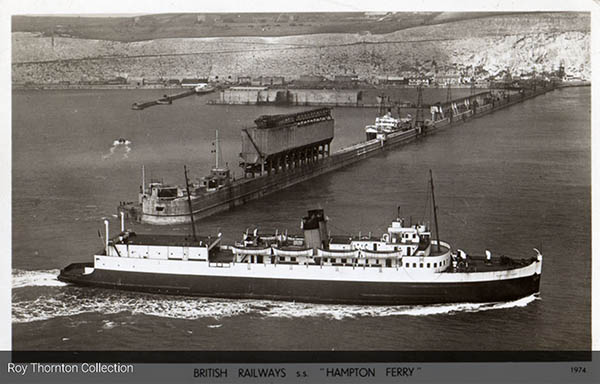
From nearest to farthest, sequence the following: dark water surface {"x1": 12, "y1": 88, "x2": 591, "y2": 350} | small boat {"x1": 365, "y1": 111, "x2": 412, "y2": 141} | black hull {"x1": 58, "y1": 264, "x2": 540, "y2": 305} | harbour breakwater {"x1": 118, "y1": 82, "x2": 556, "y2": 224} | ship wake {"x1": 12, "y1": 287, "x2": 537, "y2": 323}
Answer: dark water surface {"x1": 12, "y1": 88, "x2": 591, "y2": 350} < ship wake {"x1": 12, "y1": 287, "x2": 537, "y2": 323} < black hull {"x1": 58, "y1": 264, "x2": 540, "y2": 305} < harbour breakwater {"x1": 118, "y1": 82, "x2": 556, "y2": 224} < small boat {"x1": 365, "y1": 111, "x2": 412, "y2": 141}

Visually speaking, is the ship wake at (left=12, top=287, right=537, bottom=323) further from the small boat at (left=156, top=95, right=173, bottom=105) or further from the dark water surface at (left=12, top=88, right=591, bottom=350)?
the small boat at (left=156, top=95, right=173, bottom=105)

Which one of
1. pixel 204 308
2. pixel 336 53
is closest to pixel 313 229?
pixel 204 308

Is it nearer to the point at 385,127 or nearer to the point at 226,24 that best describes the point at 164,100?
the point at 226,24

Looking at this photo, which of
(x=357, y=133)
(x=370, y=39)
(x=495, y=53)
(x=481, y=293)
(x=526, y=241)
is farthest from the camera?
(x=357, y=133)

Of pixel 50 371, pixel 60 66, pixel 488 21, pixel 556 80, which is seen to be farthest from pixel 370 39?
pixel 50 371

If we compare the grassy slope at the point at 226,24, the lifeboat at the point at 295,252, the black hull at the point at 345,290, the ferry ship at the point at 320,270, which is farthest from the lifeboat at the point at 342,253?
the grassy slope at the point at 226,24

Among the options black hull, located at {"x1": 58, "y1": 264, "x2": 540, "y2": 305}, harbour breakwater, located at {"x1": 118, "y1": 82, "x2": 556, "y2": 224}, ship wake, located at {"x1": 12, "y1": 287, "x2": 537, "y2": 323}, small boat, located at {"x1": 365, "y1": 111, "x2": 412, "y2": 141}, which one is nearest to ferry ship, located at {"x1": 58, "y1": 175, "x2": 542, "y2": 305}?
black hull, located at {"x1": 58, "y1": 264, "x2": 540, "y2": 305}

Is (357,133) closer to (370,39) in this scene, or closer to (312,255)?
(370,39)
